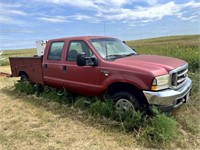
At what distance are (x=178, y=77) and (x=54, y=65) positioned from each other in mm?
3153

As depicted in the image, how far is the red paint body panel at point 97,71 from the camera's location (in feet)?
13.9

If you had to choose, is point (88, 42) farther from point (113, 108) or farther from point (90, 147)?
point (90, 147)

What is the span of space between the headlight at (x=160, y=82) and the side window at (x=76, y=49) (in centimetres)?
174

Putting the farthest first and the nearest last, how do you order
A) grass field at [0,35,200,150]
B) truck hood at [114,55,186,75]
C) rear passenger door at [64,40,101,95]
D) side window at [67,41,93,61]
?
side window at [67,41,93,61], rear passenger door at [64,40,101,95], truck hood at [114,55,186,75], grass field at [0,35,200,150]

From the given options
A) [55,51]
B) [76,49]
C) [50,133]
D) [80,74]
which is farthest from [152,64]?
[55,51]

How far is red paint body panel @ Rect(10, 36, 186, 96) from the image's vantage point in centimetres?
425

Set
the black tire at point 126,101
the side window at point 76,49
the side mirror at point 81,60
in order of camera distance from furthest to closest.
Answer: the side window at point 76,49 → the side mirror at point 81,60 → the black tire at point 126,101

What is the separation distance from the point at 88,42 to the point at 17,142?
257 centimetres

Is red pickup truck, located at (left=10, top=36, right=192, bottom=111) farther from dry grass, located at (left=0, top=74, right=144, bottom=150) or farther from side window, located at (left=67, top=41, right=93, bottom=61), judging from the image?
dry grass, located at (left=0, top=74, right=144, bottom=150)

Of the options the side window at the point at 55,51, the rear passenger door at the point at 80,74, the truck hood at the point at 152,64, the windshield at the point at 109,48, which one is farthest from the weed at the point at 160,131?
the side window at the point at 55,51

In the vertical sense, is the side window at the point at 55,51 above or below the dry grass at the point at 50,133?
above

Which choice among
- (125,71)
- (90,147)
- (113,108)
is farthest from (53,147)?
(125,71)

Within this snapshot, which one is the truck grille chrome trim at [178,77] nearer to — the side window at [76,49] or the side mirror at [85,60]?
the side mirror at [85,60]

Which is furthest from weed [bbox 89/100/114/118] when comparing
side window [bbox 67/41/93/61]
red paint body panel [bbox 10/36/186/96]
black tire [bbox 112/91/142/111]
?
side window [bbox 67/41/93/61]
